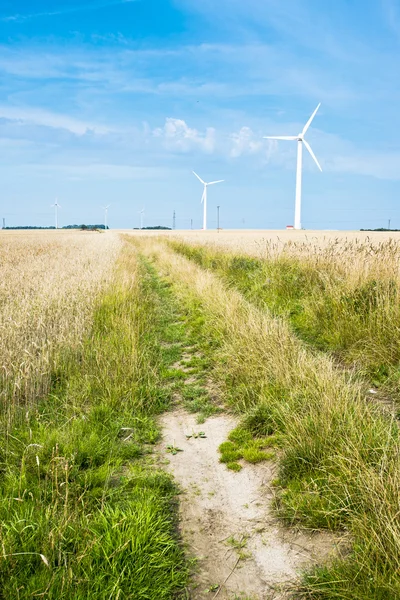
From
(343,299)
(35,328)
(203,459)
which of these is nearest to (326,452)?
(203,459)

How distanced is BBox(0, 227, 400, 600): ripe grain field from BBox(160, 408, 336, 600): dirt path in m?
0.01

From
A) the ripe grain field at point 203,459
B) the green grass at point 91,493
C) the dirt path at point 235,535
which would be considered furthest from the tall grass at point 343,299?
the green grass at point 91,493

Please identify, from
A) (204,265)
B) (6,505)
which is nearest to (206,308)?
(6,505)

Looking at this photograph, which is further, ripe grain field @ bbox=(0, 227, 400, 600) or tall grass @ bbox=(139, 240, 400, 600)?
ripe grain field @ bbox=(0, 227, 400, 600)

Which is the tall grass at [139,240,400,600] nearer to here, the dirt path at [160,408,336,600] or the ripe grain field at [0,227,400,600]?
the ripe grain field at [0,227,400,600]

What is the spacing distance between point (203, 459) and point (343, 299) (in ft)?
19.3

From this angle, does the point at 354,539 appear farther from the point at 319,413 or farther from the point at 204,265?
the point at 204,265

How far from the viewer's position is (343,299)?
9695 millimetres

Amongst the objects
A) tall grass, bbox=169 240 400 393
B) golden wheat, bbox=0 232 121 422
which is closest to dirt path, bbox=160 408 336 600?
golden wheat, bbox=0 232 121 422

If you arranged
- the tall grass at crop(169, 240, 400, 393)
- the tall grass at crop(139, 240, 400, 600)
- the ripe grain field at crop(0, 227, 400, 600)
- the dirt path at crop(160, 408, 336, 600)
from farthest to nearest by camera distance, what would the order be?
1. the tall grass at crop(169, 240, 400, 393)
2. the dirt path at crop(160, 408, 336, 600)
3. the ripe grain field at crop(0, 227, 400, 600)
4. the tall grass at crop(139, 240, 400, 600)

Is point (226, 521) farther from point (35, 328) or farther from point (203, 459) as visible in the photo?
point (35, 328)

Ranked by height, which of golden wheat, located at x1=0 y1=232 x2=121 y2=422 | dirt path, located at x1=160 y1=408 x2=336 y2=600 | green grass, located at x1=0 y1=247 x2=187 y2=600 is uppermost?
golden wheat, located at x1=0 y1=232 x2=121 y2=422

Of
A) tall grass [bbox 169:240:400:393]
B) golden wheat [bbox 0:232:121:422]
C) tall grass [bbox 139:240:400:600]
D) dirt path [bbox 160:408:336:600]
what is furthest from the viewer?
tall grass [bbox 169:240:400:393]

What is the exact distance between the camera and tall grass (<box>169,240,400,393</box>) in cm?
755
